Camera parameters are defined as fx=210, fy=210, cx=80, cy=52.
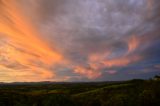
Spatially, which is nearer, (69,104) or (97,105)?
(69,104)

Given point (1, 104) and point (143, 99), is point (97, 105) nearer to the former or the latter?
point (143, 99)

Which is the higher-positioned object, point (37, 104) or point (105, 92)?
point (105, 92)

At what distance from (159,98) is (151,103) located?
18.5ft

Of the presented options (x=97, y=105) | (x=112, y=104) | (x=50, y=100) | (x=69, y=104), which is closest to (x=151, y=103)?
(x=112, y=104)

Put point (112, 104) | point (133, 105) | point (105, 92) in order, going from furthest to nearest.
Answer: point (105, 92), point (112, 104), point (133, 105)

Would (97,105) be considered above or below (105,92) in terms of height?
below

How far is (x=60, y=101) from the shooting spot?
164 feet

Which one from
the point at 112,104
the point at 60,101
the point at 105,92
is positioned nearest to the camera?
the point at 60,101

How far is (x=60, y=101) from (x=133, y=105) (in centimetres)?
2300

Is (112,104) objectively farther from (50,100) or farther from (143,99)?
(50,100)

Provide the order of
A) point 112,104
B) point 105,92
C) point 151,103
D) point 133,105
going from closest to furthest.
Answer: point 133,105, point 151,103, point 112,104, point 105,92

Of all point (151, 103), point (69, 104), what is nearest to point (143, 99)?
point (151, 103)

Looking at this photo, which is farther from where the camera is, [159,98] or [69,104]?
[159,98]

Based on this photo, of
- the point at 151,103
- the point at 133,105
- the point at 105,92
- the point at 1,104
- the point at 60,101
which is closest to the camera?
the point at 60,101
